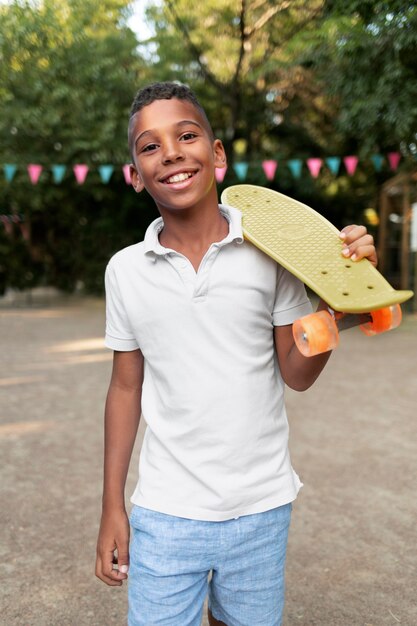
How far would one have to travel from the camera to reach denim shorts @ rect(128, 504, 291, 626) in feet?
3.94

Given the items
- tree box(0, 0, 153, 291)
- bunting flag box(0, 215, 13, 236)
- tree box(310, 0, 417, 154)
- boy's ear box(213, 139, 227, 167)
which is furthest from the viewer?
bunting flag box(0, 215, 13, 236)

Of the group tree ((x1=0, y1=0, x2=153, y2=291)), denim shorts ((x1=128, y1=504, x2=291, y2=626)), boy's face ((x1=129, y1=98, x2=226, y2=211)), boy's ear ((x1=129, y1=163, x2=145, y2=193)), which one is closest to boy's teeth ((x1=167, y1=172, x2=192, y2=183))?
boy's face ((x1=129, y1=98, x2=226, y2=211))

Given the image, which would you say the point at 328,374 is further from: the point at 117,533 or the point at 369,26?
the point at 117,533

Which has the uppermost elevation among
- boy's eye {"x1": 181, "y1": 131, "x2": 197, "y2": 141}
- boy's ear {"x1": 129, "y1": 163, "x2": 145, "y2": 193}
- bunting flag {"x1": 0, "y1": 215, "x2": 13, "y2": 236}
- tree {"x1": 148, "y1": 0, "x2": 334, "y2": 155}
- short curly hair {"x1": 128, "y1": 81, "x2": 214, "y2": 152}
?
tree {"x1": 148, "y1": 0, "x2": 334, "y2": 155}

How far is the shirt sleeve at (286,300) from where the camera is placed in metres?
1.28

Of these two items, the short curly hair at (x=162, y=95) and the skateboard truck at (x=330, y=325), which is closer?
the skateboard truck at (x=330, y=325)

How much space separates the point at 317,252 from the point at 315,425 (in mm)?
3198

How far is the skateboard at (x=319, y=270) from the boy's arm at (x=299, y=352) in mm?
18

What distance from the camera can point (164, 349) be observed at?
1257mm

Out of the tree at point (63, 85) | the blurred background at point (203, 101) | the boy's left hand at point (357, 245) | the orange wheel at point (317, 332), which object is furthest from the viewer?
the tree at point (63, 85)

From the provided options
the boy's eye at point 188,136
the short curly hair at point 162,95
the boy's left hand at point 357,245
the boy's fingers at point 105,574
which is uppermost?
the short curly hair at point 162,95

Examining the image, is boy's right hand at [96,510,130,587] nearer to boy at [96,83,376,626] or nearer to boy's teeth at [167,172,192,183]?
boy at [96,83,376,626]

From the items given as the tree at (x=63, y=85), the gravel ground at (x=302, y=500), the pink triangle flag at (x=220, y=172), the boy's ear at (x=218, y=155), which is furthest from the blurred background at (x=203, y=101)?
the boy's ear at (x=218, y=155)

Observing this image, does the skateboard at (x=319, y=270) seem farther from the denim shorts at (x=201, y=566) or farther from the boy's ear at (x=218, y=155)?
the denim shorts at (x=201, y=566)
